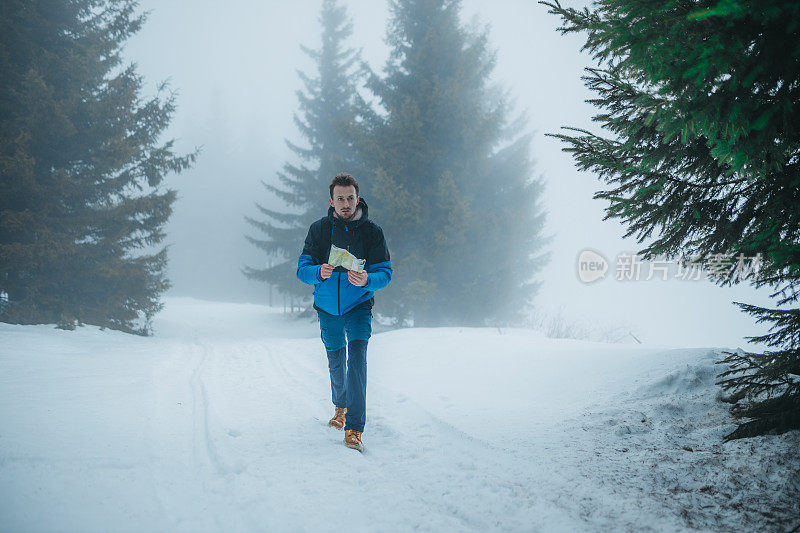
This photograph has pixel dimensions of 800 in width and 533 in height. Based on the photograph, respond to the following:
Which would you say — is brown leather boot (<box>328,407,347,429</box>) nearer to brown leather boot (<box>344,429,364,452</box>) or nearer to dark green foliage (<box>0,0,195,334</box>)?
brown leather boot (<box>344,429,364,452</box>)

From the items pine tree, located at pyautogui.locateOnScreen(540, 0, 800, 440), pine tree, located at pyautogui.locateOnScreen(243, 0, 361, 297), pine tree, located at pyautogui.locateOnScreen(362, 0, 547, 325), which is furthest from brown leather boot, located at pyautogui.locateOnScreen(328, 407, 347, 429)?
pine tree, located at pyautogui.locateOnScreen(243, 0, 361, 297)

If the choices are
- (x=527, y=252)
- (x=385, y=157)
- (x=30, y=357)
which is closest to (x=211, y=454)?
(x=30, y=357)

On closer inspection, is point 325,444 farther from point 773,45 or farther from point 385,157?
point 385,157

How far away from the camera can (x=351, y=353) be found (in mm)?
3436

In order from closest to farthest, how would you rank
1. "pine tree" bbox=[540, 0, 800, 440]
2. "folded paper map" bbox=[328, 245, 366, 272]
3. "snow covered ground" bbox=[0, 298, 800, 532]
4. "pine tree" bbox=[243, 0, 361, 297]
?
"pine tree" bbox=[540, 0, 800, 440] → "snow covered ground" bbox=[0, 298, 800, 532] → "folded paper map" bbox=[328, 245, 366, 272] → "pine tree" bbox=[243, 0, 361, 297]

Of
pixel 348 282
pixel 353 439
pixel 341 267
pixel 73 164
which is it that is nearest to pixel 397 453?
pixel 353 439

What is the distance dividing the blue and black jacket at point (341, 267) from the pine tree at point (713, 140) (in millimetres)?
1938

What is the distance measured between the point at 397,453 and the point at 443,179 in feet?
33.5

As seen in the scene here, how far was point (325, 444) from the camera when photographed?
10.8 ft

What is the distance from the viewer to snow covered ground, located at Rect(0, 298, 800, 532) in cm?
215

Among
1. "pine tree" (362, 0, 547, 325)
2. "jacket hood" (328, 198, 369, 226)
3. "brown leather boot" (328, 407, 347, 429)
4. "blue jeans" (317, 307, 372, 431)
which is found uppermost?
"pine tree" (362, 0, 547, 325)

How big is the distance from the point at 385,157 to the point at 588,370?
9.82 m

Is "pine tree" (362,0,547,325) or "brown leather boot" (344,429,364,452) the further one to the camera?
"pine tree" (362,0,547,325)

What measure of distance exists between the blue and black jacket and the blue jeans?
0.37ft
